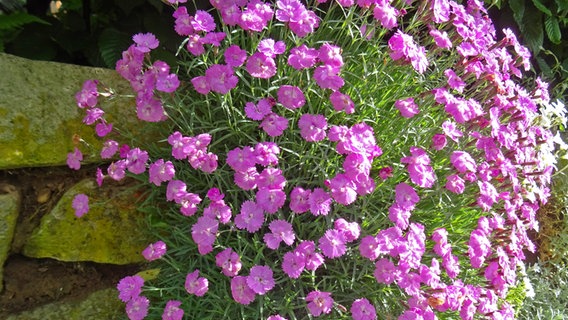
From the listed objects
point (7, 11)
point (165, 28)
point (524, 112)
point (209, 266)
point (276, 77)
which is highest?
point (524, 112)

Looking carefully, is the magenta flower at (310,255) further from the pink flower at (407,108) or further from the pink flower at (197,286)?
the pink flower at (407,108)

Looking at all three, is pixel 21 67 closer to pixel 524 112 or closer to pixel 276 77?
pixel 276 77

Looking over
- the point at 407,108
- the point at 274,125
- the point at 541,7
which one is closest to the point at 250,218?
the point at 274,125

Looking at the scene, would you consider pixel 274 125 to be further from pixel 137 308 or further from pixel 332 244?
pixel 137 308

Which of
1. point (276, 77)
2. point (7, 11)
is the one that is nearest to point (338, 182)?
point (276, 77)

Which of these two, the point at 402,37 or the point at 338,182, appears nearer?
the point at 338,182

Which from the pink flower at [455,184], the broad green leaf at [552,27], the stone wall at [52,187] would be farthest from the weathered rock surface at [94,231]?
the broad green leaf at [552,27]

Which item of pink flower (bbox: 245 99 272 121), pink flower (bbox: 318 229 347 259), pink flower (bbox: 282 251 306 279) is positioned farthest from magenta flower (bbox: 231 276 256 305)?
pink flower (bbox: 245 99 272 121)
